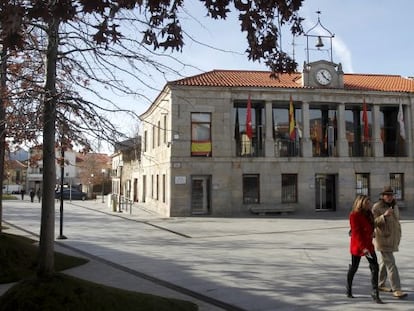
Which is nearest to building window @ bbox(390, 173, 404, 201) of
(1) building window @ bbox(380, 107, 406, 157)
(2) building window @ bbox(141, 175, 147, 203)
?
(1) building window @ bbox(380, 107, 406, 157)

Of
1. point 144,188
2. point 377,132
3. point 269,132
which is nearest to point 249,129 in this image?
point 269,132

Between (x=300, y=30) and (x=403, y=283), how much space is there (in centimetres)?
606

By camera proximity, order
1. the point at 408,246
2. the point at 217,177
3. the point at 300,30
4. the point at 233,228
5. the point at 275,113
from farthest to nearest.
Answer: the point at 275,113 → the point at 217,177 → the point at 233,228 → the point at 408,246 → the point at 300,30

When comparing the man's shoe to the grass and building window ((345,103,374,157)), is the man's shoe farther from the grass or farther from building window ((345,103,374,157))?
building window ((345,103,374,157))

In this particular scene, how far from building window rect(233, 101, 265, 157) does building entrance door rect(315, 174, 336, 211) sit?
437 centimetres

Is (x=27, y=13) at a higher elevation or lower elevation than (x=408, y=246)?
higher

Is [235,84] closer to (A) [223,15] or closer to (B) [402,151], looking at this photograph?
(B) [402,151]

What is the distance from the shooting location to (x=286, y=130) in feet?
104

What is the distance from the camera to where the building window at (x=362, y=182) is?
104 ft

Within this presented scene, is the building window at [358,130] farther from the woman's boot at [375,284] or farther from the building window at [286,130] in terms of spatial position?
the woman's boot at [375,284]

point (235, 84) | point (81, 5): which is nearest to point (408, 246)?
point (81, 5)

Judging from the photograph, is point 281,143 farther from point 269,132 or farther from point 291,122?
point 291,122

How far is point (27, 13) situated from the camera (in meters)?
3.67

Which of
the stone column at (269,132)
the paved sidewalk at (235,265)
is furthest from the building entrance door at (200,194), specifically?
the paved sidewalk at (235,265)
